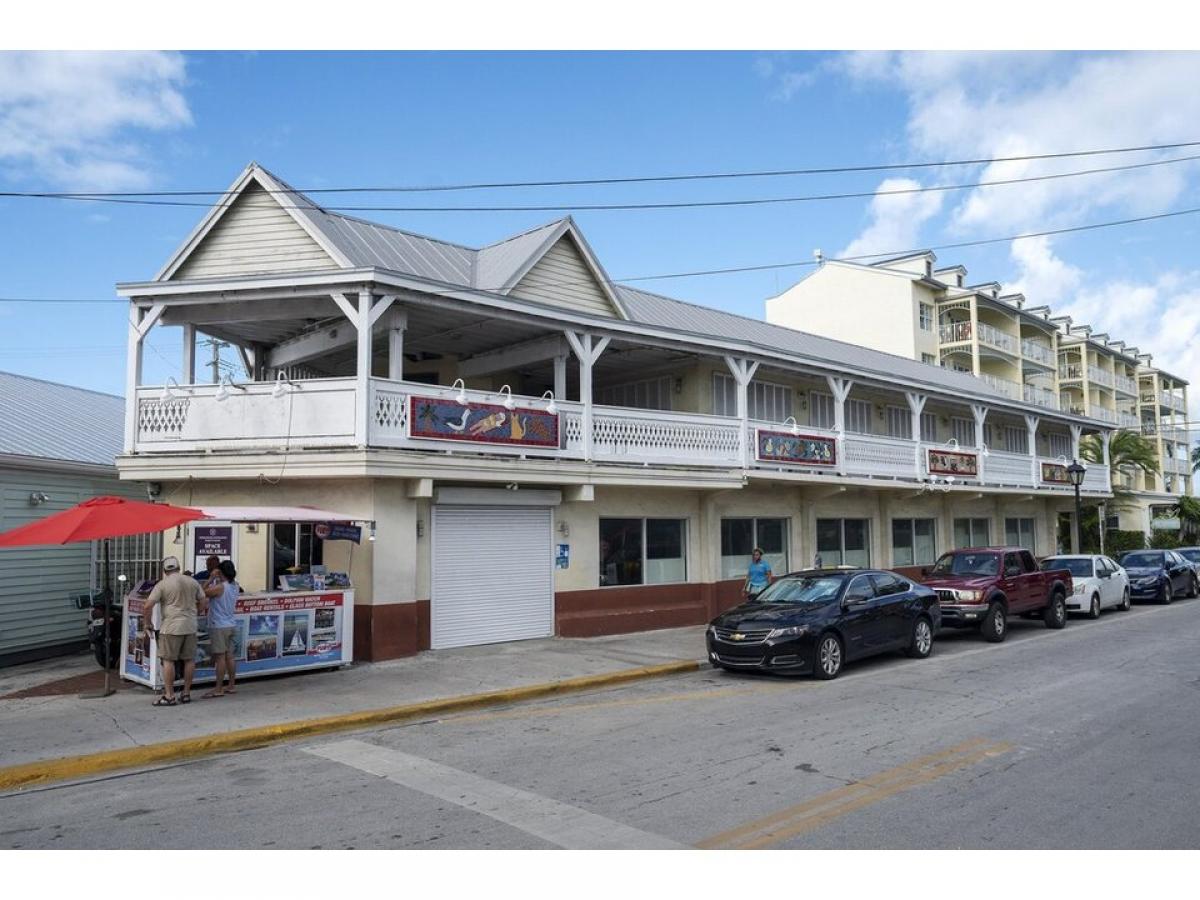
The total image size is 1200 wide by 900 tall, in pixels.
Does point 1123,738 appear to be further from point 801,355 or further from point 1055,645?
point 801,355

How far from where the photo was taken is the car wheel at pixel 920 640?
14.6 m

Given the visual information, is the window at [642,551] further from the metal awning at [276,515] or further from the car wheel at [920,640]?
the metal awning at [276,515]

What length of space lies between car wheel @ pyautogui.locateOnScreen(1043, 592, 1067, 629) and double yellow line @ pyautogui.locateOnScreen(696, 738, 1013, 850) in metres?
11.7

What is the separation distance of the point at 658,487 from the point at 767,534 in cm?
442

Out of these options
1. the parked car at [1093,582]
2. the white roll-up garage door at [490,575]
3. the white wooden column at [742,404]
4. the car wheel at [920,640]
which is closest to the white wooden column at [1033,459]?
the parked car at [1093,582]

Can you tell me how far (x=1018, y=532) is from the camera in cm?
3222

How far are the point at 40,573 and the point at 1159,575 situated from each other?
2737cm

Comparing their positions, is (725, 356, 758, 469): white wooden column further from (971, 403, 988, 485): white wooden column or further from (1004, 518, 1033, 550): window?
(1004, 518, 1033, 550): window

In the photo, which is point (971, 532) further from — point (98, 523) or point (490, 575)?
point (98, 523)

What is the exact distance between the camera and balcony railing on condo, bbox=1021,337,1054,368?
55.2 metres

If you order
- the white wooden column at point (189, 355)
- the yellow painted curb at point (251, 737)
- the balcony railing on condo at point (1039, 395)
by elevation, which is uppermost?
the balcony railing on condo at point (1039, 395)

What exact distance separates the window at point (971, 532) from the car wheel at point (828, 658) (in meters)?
17.0

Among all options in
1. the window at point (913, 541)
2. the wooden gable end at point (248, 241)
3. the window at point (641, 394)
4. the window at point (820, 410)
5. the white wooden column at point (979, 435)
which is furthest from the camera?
the white wooden column at point (979, 435)

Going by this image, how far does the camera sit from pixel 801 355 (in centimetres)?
2017
